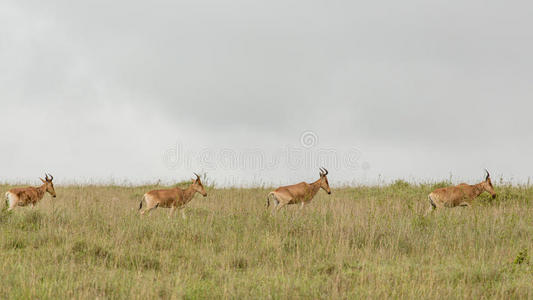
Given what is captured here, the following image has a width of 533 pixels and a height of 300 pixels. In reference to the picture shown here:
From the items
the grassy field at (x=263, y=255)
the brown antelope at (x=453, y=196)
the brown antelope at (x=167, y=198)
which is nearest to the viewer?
the grassy field at (x=263, y=255)

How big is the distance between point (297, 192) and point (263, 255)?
736cm

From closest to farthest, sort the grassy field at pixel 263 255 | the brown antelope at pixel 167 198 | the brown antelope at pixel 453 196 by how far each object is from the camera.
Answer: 1. the grassy field at pixel 263 255
2. the brown antelope at pixel 167 198
3. the brown antelope at pixel 453 196

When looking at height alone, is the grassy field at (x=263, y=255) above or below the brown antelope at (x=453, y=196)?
below

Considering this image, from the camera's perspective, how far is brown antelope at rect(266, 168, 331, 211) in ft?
51.4

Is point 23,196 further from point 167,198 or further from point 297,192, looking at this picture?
point 297,192

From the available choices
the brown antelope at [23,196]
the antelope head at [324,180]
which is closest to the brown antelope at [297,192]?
the antelope head at [324,180]

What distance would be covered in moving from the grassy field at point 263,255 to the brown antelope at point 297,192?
260 cm

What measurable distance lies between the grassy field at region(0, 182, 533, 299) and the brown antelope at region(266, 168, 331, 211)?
8.54 feet

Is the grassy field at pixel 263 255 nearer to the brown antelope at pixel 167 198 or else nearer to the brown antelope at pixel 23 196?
the brown antelope at pixel 167 198

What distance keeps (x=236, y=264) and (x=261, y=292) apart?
6.09 feet

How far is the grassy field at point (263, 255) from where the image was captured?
21.4ft

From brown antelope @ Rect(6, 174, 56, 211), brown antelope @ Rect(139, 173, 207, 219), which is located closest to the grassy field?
brown antelope @ Rect(139, 173, 207, 219)

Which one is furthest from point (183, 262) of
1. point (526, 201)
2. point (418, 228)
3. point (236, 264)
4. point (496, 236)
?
point (526, 201)

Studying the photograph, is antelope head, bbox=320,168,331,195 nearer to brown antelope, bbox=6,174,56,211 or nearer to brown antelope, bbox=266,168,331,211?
brown antelope, bbox=266,168,331,211
